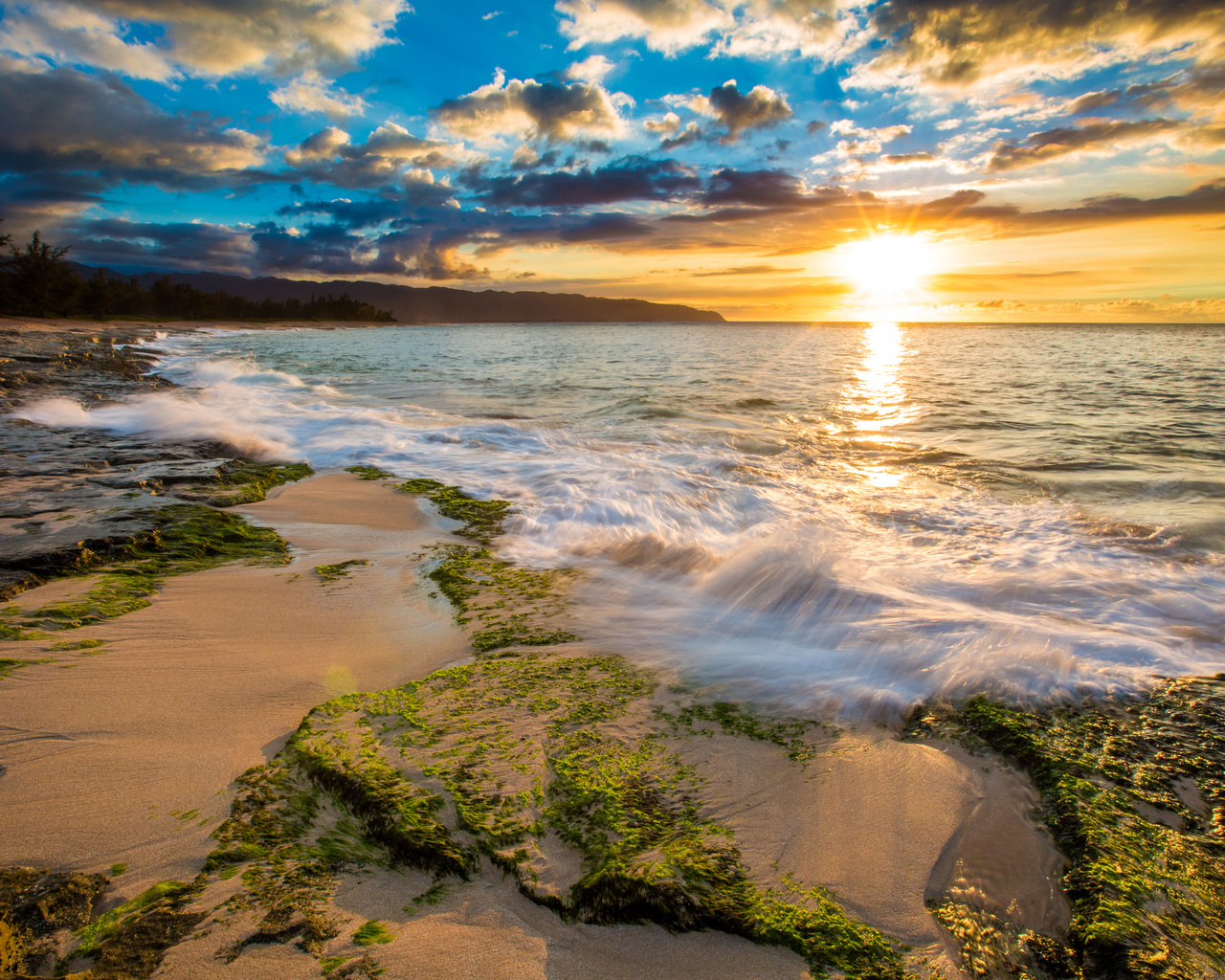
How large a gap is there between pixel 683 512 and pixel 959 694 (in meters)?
3.38

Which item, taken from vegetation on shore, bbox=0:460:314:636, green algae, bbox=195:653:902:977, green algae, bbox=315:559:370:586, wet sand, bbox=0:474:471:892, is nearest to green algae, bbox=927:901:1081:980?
green algae, bbox=195:653:902:977

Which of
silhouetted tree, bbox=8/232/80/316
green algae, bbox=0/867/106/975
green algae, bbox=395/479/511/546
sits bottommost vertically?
green algae, bbox=0/867/106/975

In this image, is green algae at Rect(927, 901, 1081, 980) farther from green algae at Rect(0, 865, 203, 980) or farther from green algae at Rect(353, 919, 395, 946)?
green algae at Rect(0, 865, 203, 980)

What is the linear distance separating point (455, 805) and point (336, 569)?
2.54 meters

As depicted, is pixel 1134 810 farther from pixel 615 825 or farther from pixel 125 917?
pixel 125 917

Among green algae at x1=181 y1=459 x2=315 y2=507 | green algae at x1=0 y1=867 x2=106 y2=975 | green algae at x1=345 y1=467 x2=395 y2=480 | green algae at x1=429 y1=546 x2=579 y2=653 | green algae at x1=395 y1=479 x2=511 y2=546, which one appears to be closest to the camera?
green algae at x1=0 y1=867 x2=106 y2=975

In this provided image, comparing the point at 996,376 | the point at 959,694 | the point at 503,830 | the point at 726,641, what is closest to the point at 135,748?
the point at 503,830

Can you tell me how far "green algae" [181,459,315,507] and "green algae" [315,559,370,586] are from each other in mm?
1986

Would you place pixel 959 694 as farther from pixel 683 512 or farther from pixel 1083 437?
pixel 1083 437

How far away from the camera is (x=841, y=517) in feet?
19.5

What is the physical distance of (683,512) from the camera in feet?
19.7

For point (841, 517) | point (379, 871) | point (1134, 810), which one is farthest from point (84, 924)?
point (841, 517)

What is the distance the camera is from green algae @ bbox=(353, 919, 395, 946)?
147 centimetres

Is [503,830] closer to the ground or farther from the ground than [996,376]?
closer to the ground
